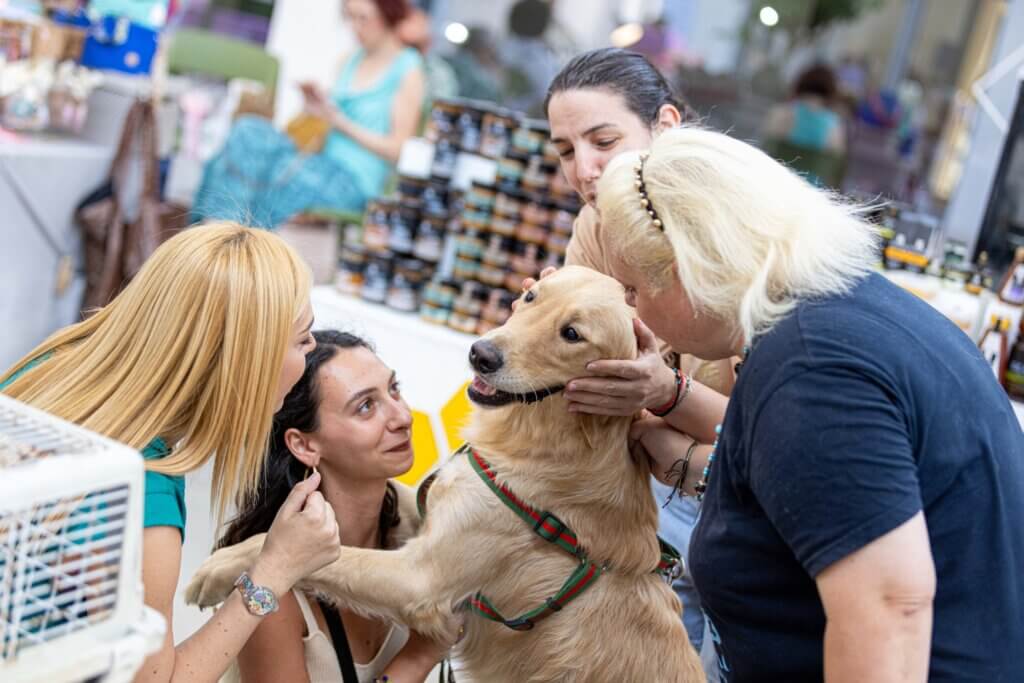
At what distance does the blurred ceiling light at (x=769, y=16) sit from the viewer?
719 centimetres

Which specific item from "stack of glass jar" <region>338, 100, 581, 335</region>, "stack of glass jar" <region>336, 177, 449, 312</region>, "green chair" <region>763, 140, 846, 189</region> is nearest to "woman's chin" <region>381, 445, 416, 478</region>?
"stack of glass jar" <region>338, 100, 581, 335</region>

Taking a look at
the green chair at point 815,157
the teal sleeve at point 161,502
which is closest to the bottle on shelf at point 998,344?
the teal sleeve at point 161,502

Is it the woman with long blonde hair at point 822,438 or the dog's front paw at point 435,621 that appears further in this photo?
the dog's front paw at point 435,621

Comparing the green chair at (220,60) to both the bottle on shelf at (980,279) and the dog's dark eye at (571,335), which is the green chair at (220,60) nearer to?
the bottle on shelf at (980,279)

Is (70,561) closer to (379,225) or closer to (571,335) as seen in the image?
(571,335)

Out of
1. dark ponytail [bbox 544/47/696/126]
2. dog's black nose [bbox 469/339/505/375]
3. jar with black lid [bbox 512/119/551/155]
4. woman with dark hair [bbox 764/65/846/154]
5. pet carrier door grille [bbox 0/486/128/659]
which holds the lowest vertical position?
pet carrier door grille [bbox 0/486/128/659]

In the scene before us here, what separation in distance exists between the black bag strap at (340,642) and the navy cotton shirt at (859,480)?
0.84 m

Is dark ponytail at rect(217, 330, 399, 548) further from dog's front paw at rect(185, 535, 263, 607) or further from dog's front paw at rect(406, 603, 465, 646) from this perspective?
dog's front paw at rect(406, 603, 465, 646)

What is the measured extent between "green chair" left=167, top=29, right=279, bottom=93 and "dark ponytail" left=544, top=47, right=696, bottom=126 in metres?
5.61

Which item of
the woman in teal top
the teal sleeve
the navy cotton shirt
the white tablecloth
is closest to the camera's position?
the navy cotton shirt

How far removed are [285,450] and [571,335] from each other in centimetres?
66

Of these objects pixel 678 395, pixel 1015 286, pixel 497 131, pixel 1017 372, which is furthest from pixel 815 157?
pixel 678 395

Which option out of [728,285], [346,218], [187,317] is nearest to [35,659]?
[187,317]

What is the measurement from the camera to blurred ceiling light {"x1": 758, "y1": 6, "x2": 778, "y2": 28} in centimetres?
719
